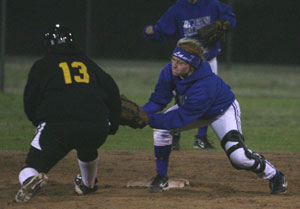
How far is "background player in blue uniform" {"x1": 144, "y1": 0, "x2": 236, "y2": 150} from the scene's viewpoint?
27.7 ft

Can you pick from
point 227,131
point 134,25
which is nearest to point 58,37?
point 227,131

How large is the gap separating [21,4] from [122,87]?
4.64 metres

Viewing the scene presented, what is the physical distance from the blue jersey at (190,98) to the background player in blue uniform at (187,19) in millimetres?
2431

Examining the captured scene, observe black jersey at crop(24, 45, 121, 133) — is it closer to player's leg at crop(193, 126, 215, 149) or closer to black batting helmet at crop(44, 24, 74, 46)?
black batting helmet at crop(44, 24, 74, 46)

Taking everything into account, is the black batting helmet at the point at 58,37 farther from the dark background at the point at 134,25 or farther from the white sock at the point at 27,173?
the dark background at the point at 134,25

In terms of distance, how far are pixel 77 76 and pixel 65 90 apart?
0.15m

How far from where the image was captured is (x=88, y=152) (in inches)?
216

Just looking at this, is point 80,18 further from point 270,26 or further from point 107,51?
point 270,26

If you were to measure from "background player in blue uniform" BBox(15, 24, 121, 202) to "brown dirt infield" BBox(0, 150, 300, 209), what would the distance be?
0.37 metres

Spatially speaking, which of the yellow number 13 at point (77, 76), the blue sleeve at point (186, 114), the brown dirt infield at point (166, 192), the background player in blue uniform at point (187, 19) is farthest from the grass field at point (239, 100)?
the yellow number 13 at point (77, 76)

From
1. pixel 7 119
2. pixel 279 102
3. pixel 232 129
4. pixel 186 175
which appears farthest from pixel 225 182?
pixel 279 102

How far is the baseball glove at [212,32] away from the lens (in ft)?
26.3

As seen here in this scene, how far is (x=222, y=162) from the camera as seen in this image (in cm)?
765

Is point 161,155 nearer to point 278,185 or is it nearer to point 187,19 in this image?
point 278,185
